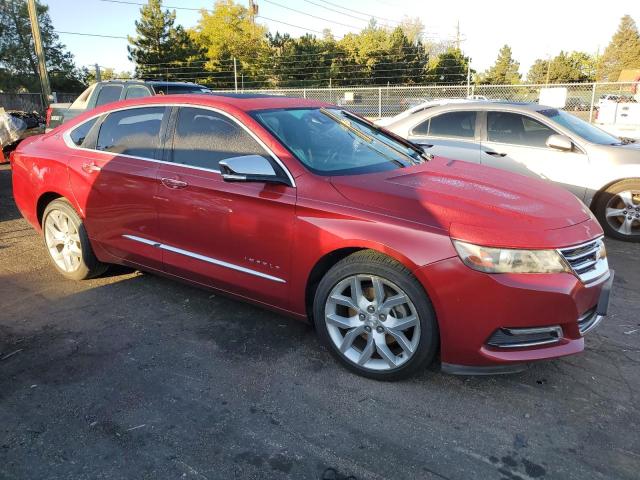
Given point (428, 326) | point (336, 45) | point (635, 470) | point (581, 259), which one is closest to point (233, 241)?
point (428, 326)

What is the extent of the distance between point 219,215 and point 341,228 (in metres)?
0.96

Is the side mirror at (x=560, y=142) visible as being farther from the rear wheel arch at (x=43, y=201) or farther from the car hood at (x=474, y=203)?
the rear wheel arch at (x=43, y=201)

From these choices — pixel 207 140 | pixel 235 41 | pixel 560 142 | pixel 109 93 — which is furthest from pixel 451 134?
pixel 235 41

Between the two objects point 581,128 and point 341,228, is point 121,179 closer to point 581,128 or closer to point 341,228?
point 341,228

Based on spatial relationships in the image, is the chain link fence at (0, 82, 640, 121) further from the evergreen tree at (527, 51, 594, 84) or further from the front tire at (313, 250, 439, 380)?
the evergreen tree at (527, 51, 594, 84)

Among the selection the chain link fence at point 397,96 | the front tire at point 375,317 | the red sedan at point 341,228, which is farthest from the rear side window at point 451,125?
the chain link fence at point 397,96

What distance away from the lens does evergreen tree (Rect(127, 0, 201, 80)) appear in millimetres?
47956

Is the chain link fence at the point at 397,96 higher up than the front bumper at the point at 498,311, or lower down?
higher up

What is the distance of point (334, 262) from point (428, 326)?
2.31ft

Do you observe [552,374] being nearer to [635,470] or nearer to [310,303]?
[635,470]

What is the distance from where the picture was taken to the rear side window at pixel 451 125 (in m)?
6.57

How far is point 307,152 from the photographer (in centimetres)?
330

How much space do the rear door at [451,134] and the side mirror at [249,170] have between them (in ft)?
12.0

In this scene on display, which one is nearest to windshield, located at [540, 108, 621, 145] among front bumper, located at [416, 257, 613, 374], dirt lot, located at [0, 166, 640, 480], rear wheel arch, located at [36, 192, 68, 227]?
dirt lot, located at [0, 166, 640, 480]
